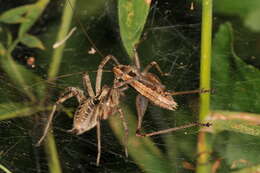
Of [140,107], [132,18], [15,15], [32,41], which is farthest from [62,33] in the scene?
[140,107]

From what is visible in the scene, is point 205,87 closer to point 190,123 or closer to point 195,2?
point 190,123

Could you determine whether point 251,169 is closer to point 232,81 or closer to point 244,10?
point 232,81

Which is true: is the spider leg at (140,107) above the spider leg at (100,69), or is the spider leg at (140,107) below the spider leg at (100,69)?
below

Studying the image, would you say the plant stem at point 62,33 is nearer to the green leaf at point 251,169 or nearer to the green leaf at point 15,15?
the green leaf at point 15,15

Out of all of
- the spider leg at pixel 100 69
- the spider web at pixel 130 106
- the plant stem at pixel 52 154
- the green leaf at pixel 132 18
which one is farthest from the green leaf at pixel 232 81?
the plant stem at pixel 52 154

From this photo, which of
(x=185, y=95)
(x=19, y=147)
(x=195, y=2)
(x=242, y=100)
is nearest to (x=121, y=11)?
(x=195, y=2)

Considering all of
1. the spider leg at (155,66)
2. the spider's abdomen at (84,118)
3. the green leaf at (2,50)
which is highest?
the green leaf at (2,50)

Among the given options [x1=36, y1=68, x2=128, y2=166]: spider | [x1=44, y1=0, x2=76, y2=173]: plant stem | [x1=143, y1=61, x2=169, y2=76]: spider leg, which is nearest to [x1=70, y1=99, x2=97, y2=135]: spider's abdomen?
[x1=36, y1=68, x2=128, y2=166]: spider
